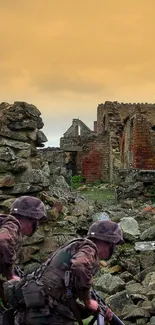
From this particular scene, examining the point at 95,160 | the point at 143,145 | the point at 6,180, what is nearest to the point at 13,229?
the point at 6,180

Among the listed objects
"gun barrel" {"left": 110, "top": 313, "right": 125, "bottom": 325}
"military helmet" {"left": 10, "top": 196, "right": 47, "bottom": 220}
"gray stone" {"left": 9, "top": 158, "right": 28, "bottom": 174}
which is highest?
"gray stone" {"left": 9, "top": 158, "right": 28, "bottom": 174}

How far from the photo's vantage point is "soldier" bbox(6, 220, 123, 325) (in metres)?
Answer: 4.04

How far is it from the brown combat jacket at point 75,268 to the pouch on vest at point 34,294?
0.08 meters

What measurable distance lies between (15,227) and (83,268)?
2.95ft

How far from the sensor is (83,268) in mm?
3973

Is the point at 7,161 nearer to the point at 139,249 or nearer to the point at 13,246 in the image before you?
the point at 139,249

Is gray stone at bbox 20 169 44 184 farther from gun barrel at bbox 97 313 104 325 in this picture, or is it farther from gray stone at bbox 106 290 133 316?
gun barrel at bbox 97 313 104 325

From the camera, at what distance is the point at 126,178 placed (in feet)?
52.1

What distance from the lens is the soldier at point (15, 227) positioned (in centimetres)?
455

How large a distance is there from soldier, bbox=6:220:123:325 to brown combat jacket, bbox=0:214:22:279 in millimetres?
307

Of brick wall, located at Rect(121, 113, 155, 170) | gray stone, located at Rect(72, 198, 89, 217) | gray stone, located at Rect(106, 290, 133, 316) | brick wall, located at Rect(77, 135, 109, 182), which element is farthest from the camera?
brick wall, located at Rect(77, 135, 109, 182)

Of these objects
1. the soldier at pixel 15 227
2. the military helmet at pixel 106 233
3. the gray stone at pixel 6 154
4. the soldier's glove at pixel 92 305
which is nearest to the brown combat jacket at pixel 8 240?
the soldier at pixel 15 227

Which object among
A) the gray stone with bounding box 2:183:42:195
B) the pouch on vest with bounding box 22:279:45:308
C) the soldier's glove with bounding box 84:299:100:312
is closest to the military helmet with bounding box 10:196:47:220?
the pouch on vest with bounding box 22:279:45:308

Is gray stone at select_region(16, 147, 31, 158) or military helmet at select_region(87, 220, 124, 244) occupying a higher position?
gray stone at select_region(16, 147, 31, 158)
